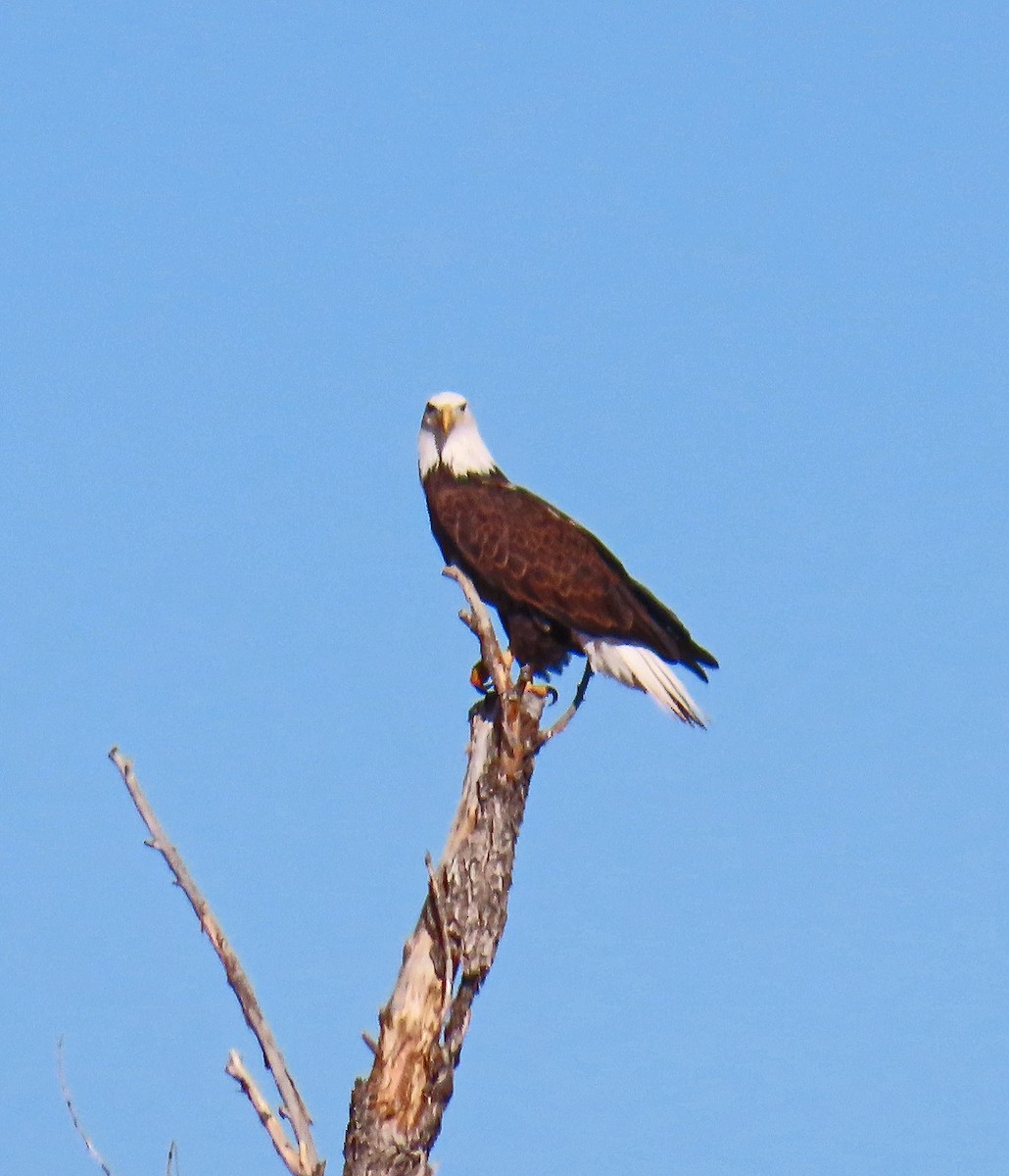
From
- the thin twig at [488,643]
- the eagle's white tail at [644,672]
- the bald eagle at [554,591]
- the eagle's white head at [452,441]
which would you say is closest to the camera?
the thin twig at [488,643]

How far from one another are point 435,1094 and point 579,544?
3013 millimetres

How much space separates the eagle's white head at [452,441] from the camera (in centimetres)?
834

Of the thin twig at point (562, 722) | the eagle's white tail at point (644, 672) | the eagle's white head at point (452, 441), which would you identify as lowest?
the thin twig at point (562, 722)

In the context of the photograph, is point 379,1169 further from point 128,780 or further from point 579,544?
point 579,544

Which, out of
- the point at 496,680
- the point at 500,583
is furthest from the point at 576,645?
the point at 496,680

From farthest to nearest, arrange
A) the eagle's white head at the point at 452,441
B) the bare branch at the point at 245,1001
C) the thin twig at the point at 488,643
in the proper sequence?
1. the eagle's white head at the point at 452,441
2. the thin twig at the point at 488,643
3. the bare branch at the point at 245,1001

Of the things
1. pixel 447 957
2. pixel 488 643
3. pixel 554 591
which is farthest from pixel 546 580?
pixel 447 957

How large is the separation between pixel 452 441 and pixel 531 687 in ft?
6.37

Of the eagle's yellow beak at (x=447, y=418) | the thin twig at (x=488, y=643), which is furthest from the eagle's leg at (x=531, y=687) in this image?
the eagle's yellow beak at (x=447, y=418)

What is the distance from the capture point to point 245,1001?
5.47m

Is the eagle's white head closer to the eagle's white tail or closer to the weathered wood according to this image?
the eagle's white tail

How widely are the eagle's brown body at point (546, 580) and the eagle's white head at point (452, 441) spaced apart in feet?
1.01

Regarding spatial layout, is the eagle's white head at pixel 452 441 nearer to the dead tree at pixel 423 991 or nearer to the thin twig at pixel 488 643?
the thin twig at pixel 488 643

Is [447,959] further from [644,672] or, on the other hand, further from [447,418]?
[447,418]
